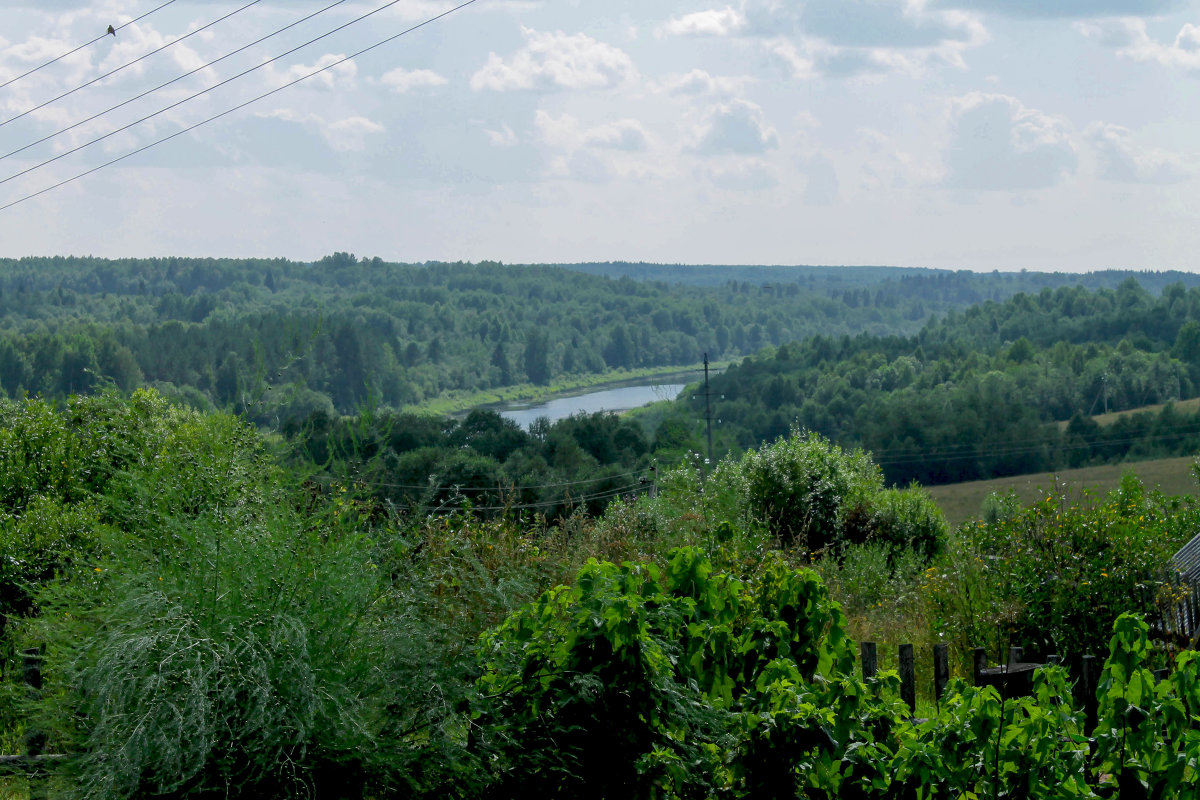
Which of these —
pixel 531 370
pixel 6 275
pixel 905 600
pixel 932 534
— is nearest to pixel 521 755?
pixel 905 600

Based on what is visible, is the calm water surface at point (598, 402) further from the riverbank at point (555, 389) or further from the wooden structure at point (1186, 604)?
the wooden structure at point (1186, 604)

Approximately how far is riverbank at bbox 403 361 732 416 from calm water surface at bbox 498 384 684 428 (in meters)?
2.31

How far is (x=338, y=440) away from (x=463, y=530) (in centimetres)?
138

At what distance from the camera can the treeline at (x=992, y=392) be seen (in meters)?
60.7

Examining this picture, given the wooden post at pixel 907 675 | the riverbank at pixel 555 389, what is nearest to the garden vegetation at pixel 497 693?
the wooden post at pixel 907 675

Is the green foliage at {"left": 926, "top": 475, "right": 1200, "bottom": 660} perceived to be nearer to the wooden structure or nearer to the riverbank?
the wooden structure

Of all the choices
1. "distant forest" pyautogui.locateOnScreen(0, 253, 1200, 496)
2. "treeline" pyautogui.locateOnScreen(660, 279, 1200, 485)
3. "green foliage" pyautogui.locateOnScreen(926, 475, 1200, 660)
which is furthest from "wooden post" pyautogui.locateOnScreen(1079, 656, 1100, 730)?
"treeline" pyautogui.locateOnScreen(660, 279, 1200, 485)

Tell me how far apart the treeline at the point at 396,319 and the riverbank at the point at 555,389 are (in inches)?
59.3

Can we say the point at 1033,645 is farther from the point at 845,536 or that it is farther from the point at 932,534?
the point at 932,534

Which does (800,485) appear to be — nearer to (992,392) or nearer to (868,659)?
(868,659)

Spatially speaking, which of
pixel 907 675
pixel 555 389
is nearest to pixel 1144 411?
pixel 907 675

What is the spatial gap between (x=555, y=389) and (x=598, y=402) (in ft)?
54.2

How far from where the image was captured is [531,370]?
127875 millimetres

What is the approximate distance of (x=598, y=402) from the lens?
356ft
